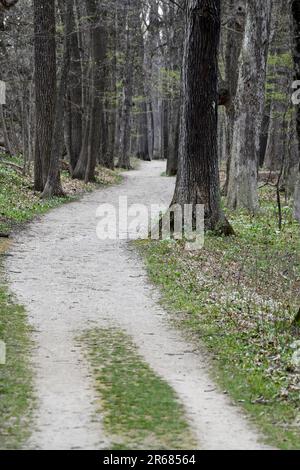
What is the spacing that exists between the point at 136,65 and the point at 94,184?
61.3 feet

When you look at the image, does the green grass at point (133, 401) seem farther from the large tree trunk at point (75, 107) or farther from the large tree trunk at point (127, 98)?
the large tree trunk at point (127, 98)

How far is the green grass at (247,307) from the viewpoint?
6336 millimetres

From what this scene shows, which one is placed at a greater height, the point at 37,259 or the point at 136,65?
the point at 136,65

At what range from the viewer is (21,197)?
20.5 m

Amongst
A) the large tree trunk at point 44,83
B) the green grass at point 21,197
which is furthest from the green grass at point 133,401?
the large tree trunk at point 44,83

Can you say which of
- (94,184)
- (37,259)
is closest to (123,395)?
(37,259)

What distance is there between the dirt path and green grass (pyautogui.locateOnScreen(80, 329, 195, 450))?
12 centimetres

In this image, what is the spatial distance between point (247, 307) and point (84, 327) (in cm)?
232

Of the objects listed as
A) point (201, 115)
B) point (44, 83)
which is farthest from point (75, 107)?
point (201, 115)

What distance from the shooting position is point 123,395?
6281 millimetres

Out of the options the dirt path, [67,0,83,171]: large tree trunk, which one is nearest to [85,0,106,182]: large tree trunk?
[67,0,83,171]: large tree trunk

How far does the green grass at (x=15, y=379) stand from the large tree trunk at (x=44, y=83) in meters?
12.9

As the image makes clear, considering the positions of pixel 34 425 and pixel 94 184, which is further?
pixel 94 184
